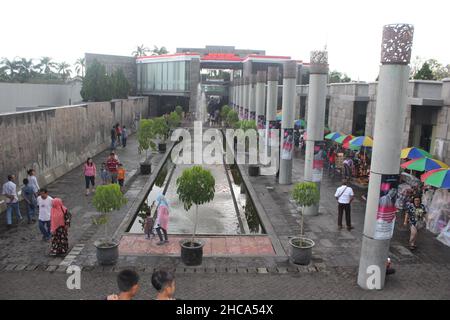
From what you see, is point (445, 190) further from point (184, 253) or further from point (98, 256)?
point (98, 256)

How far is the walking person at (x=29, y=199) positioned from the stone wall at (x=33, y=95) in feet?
46.2

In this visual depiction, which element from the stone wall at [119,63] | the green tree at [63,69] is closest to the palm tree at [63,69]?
the green tree at [63,69]

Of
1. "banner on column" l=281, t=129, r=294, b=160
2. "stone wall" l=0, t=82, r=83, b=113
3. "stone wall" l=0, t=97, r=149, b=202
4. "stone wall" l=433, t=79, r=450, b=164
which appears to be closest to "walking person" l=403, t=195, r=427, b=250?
"stone wall" l=433, t=79, r=450, b=164

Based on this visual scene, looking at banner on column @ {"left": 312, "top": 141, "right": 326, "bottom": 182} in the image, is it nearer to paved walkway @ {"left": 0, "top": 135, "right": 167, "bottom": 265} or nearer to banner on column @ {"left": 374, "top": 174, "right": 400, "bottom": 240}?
banner on column @ {"left": 374, "top": 174, "right": 400, "bottom": 240}

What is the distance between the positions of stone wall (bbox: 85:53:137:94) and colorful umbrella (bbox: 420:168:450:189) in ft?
154

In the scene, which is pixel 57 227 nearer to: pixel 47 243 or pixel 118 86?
pixel 47 243

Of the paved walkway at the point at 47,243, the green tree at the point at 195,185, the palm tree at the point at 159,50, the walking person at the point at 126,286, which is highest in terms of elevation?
the palm tree at the point at 159,50

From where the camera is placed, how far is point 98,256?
9586 millimetres

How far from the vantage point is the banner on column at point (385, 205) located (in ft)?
28.0

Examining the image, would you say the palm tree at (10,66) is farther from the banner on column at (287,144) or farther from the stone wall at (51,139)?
the banner on column at (287,144)

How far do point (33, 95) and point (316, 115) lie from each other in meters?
22.3

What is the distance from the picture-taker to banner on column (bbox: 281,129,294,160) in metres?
17.8
